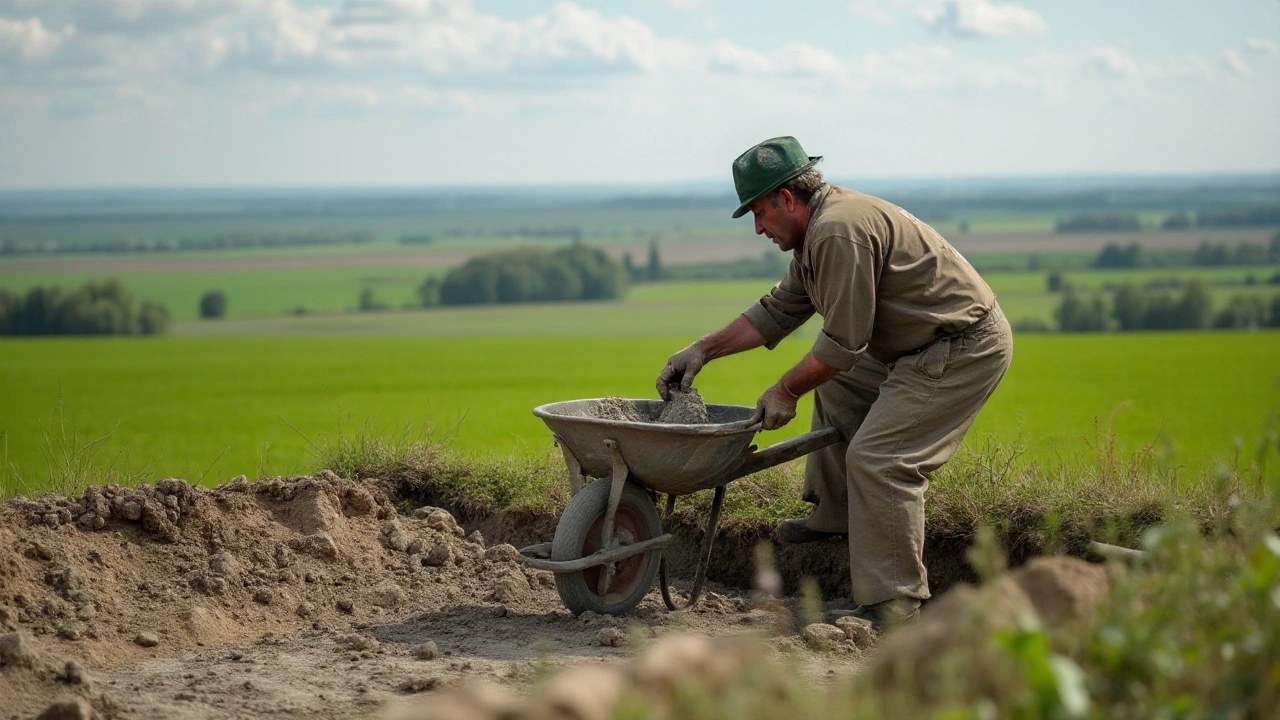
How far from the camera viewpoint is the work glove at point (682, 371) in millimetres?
5094

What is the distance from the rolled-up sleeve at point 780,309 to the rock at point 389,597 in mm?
1877

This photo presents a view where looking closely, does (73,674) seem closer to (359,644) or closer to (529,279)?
(359,644)

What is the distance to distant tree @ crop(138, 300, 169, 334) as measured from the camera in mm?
41719

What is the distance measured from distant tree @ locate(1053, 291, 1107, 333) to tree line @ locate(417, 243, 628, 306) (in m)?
25.0

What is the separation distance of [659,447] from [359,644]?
4.32ft

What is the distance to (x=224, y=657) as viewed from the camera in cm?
438

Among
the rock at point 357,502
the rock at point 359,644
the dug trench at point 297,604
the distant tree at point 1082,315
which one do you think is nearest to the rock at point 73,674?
the dug trench at point 297,604

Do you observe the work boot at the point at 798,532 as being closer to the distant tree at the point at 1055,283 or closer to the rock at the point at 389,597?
the rock at the point at 389,597

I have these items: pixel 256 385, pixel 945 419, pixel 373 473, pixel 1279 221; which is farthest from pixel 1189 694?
pixel 1279 221

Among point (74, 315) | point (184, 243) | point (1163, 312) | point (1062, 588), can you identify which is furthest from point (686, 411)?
point (184, 243)

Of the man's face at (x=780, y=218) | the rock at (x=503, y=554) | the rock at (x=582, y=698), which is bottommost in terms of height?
the rock at (x=503, y=554)

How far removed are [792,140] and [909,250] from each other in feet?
2.03

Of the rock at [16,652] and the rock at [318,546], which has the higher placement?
the rock at [16,652]

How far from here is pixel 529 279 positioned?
56.4 metres
